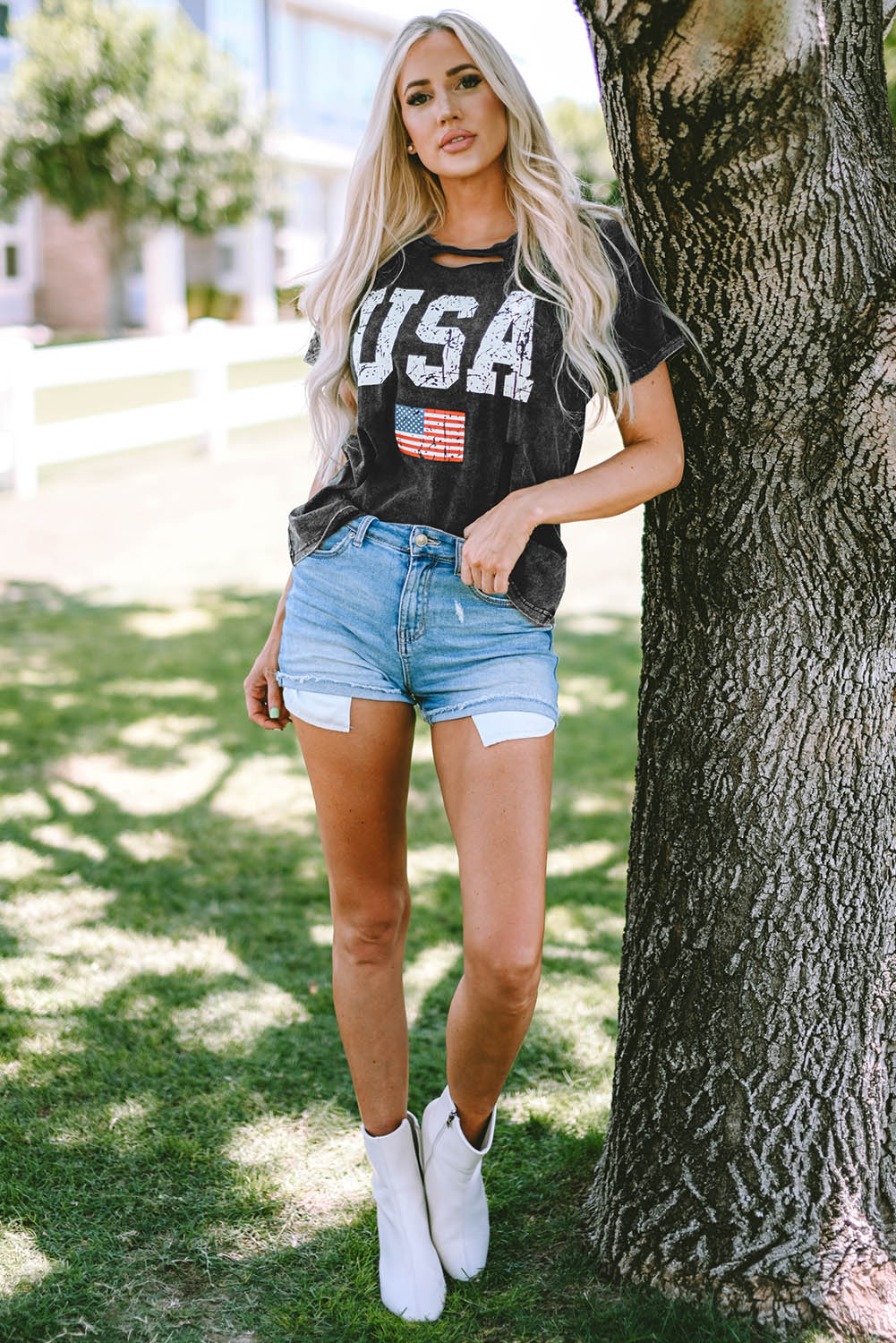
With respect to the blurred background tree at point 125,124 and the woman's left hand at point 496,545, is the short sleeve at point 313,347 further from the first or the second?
the blurred background tree at point 125,124

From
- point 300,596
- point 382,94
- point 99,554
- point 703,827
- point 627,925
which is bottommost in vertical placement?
point 99,554

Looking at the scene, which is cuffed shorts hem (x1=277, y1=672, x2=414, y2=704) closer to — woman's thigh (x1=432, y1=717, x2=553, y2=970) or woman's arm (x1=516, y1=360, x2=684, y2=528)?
woman's thigh (x1=432, y1=717, x2=553, y2=970)

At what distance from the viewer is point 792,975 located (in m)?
2.29

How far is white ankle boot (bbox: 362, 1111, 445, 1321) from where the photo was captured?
2.42 m

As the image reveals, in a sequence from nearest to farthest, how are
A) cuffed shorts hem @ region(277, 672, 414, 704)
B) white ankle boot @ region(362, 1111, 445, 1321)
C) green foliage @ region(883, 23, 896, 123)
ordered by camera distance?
cuffed shorts hem @ region(277, 672, 414, 704) < white ankle boot @ region(362, 1111, 445, 1321) < green foliage @ region(883, 23, 896, 123)

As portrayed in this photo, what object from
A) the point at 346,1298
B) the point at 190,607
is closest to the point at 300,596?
the point at 346,1298

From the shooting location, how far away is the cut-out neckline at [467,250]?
7.70ft

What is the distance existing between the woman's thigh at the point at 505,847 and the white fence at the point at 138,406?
715 centimetres

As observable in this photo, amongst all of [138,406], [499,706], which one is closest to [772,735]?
[499,706]

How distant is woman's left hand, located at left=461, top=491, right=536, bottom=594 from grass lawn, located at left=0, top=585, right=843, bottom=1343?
136 cm

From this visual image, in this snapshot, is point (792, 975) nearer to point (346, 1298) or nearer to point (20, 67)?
point (346, 1298)

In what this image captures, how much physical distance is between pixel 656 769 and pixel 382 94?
4.49 feet

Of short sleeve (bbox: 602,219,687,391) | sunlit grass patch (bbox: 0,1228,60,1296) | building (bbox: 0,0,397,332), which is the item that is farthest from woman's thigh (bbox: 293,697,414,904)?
building (bbox: 0,0,397,332)

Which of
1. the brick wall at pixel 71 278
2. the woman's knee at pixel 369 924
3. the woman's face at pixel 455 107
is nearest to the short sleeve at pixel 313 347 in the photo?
the woman's face at pixel 455 107
